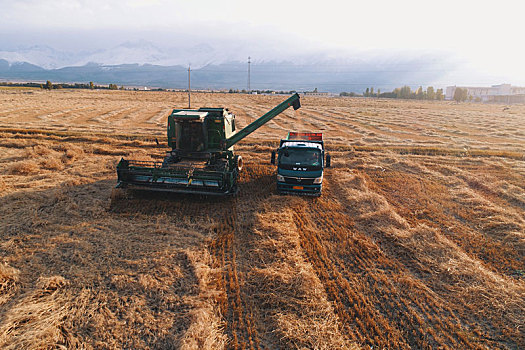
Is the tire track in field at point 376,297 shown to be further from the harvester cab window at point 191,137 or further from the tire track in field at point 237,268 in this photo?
the harvester cab window at point 191,137

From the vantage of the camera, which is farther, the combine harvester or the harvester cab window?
the harvester cab window

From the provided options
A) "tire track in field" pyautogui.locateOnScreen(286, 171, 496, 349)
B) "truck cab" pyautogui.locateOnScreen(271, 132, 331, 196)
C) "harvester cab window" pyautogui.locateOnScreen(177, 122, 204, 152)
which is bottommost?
"tire track in field" pyautogui.locateOnScreen(286, 171, 496, 349)

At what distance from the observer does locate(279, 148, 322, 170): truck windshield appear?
11.5 m

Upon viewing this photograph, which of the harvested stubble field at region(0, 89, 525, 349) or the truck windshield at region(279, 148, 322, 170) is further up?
the truck windshield at region(279, 148, 322, 170)

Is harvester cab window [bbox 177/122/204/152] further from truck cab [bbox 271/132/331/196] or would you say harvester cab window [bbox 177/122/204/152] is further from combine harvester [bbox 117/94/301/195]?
truck cab [bbox 271/132/331/196]

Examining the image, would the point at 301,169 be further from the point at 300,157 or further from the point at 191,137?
the point at 191,137

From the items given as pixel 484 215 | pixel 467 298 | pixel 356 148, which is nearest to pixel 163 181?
pixel 467 298

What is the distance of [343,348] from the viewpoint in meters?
5.10

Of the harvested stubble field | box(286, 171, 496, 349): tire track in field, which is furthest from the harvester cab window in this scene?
box(286, 171, 496, 349): tire track in field

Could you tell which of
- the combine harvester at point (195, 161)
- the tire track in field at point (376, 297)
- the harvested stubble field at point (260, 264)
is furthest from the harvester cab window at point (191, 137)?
the tire track in field at point (376, 297)

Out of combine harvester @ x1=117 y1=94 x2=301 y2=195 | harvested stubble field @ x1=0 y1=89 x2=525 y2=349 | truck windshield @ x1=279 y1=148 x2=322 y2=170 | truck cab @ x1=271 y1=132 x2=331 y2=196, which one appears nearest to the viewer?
harvested stubble field @ x1=0 y1=89 x2=525 y2=349

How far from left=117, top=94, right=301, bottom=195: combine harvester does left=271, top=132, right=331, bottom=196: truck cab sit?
1902 millimetres

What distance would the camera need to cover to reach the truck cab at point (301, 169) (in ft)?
36.8

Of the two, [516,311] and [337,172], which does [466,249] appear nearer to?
[516,311]
